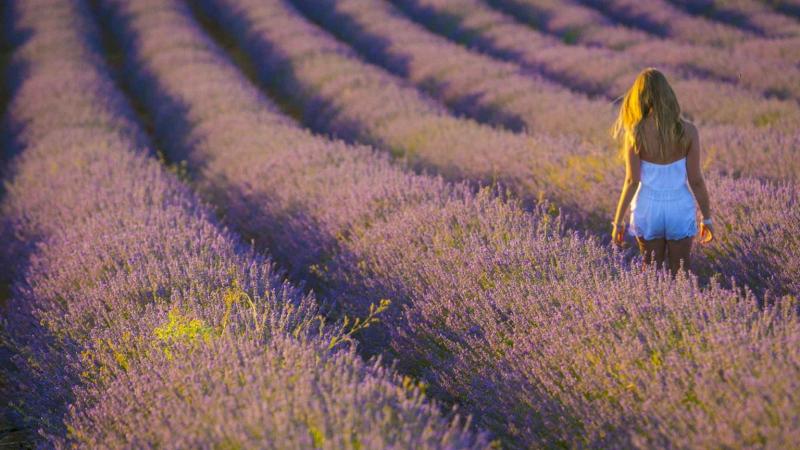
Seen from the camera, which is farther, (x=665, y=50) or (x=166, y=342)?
(x=665, y=50)

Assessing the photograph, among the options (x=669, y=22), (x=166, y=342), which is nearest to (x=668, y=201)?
(x=166, y=342)

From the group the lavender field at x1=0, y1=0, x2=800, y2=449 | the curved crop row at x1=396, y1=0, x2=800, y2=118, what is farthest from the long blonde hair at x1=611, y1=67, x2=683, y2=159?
the curved crop row at x1=396, y1=0, x2=800, y2=118

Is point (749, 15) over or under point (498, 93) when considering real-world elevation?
over

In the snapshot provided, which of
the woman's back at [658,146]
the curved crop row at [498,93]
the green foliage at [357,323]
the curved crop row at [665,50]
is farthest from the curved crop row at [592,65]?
the green foliage at [357,323]

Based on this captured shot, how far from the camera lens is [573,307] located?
236cm

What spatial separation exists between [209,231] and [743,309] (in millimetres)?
2582

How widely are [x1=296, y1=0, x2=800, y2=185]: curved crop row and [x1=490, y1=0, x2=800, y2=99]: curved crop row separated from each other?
4.91 ft

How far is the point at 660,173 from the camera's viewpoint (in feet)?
9.73

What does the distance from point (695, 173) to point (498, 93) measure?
537cm

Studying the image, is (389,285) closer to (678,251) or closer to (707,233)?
(678,251)

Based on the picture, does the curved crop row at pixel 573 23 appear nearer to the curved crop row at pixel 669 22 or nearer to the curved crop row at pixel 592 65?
the curved crop row at pixel 669 22

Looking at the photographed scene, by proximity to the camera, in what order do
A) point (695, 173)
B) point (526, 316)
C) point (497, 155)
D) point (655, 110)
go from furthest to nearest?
1. point (497, 155)
2. point (695, 173)
3. point (655, 110)
4. point (526, 316)

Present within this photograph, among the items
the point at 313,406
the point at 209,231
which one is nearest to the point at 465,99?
the point at 209,231

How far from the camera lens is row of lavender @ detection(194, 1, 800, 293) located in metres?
3.08
